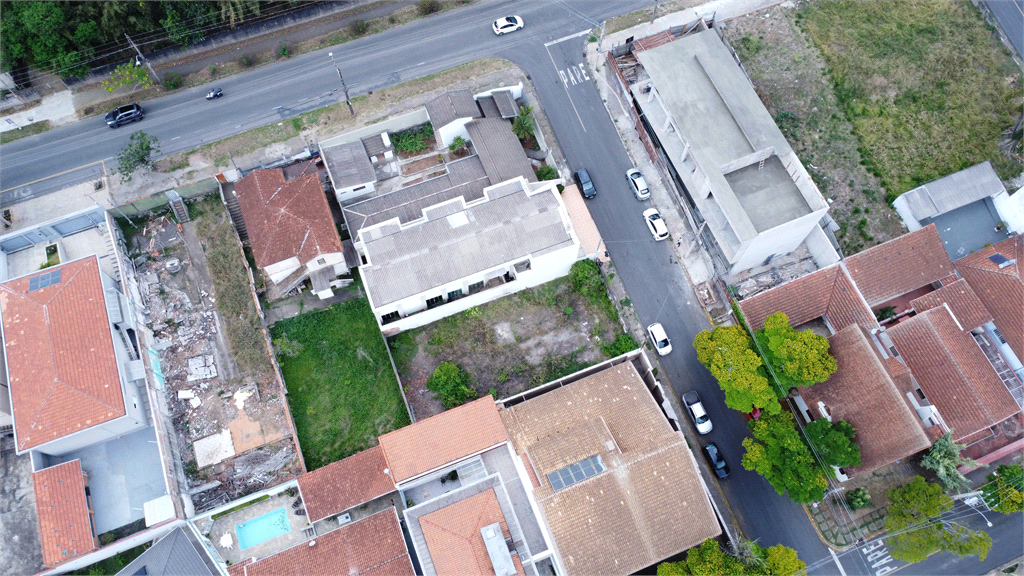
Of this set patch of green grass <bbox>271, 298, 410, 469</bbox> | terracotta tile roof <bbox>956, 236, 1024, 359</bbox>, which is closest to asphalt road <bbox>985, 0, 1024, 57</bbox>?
terracotta tile roof <bbox>956, 236, 1024, 359</bbox>

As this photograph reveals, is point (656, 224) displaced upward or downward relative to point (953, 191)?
upward

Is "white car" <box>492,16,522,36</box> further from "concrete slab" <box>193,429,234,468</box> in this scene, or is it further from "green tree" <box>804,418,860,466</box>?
"green tree" <box>804,418,860,466</box>

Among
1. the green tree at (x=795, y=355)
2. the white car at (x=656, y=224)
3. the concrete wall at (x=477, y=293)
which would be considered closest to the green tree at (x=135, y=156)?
the concrete wall at (x=477, y=293)

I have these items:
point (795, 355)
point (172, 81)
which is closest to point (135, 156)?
point (172, 81)

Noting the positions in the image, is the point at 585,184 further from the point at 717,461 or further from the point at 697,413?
the point at 717,461

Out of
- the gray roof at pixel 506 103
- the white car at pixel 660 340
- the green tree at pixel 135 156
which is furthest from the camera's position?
the gray roof at pixel 506 103

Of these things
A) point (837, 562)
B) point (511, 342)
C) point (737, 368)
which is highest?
point (511, 342)

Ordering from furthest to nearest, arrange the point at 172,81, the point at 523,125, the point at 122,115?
the point at 172,81, the point at 122,115, the point at 523,125

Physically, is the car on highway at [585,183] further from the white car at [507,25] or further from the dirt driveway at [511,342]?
the white car at [507,25]
